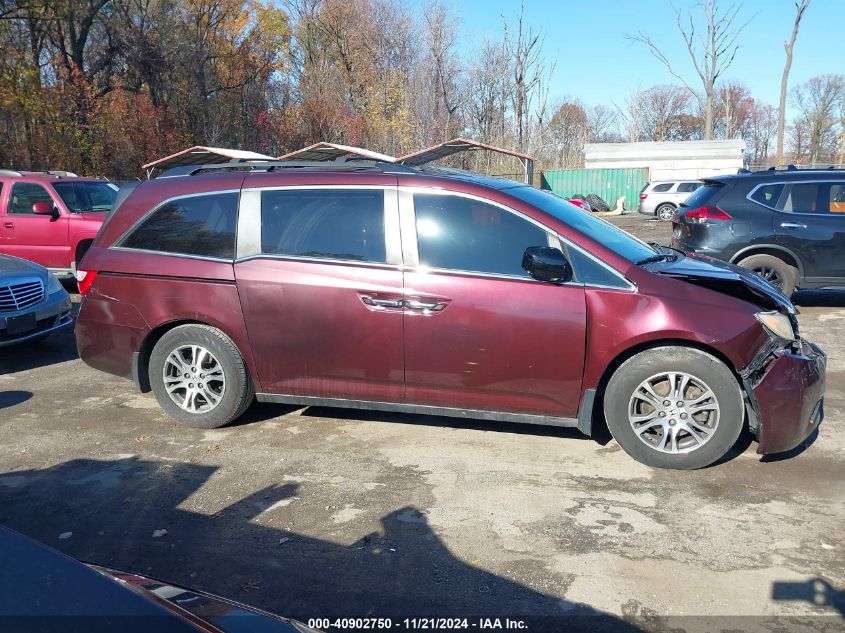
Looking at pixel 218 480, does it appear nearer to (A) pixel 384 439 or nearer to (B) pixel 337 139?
(A) pixel 384 439

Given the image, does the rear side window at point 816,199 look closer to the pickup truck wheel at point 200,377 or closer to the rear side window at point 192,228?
the rear side window at point 192,228

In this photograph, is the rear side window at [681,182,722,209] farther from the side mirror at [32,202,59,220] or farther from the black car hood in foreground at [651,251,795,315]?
the side mirror at [32,202,59,220]

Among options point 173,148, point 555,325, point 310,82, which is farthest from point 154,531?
point 310,82

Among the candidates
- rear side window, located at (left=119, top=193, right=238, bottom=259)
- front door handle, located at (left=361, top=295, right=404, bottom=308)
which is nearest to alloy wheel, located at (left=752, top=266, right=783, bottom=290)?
front door handle, located at (left=361, top=295, right=404, bottom=308)

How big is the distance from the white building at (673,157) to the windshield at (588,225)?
1362 inches

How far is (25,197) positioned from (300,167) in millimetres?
7883

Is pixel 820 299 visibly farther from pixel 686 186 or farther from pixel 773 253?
pixel 686 186

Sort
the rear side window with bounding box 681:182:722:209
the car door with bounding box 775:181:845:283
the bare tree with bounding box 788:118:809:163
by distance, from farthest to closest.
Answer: the bare tree with bounding box 788:118:809:163
the rear side window with bounding box 681:182:722:209
the car door with bounding box 775:181:845:283

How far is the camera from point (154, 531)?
358cm

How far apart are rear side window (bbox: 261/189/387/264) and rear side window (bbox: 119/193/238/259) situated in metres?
0.29

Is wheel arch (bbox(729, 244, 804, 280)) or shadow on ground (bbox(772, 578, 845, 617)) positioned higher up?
wheel arch (bbox(729, 244, 804, 280))

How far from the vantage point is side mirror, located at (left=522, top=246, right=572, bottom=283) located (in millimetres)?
4156

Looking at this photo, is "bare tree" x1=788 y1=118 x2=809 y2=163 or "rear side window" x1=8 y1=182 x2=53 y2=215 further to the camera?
"bare tree" x1=788 y1=118 x2=809 y2=163

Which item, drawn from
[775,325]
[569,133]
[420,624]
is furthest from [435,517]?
[569,133]
